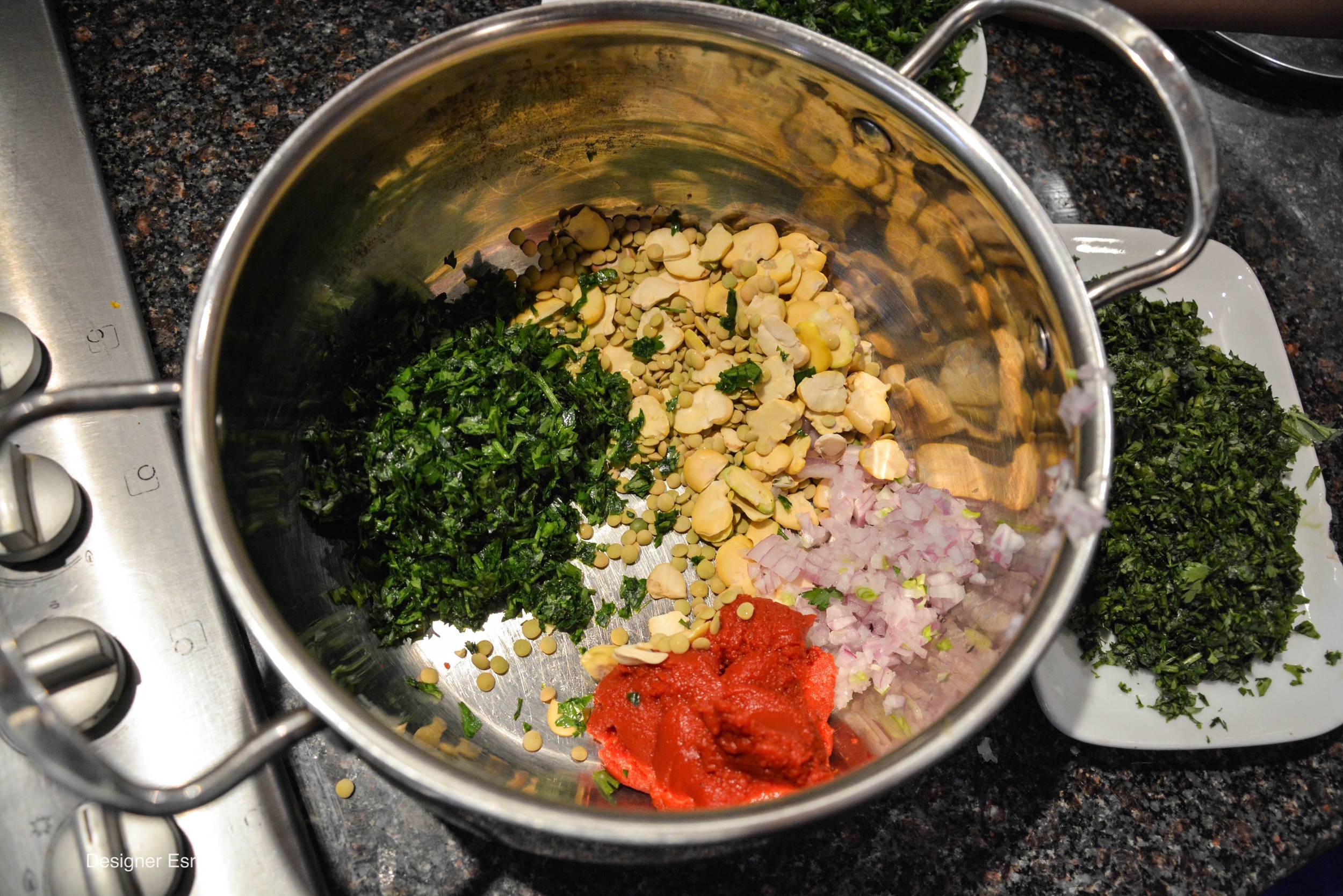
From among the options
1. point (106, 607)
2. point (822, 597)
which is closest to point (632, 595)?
point (822, 597)

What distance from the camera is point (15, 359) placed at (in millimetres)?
1005

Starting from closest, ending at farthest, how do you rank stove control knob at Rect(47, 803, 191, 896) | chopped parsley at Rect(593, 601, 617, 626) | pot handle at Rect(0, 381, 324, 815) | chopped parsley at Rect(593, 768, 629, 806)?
pot handle at Rect(0, 381, 324, 815)
stove control knob at Rect(47, 803, 191, 896)
chopped parsley at Rect(593, 768, 629, 806)
chopped parsley at Rect(593, 601, 617, 626)

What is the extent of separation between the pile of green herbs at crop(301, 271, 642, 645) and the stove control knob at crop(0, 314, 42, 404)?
33 centimetres

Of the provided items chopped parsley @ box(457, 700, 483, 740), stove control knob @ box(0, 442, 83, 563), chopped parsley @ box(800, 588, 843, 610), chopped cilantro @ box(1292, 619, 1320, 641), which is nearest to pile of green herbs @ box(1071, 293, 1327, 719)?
chopped cilantro @ box(1292, 619, 1320, 641)

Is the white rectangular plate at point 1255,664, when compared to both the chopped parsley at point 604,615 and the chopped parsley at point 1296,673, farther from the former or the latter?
the chopped parsley at point 604,615

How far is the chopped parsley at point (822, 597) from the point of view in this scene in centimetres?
116

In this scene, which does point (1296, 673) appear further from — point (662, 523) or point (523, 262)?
point (523, 262)

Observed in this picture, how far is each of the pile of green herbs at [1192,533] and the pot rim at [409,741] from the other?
352 millimetres

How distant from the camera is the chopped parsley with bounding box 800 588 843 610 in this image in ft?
3.80

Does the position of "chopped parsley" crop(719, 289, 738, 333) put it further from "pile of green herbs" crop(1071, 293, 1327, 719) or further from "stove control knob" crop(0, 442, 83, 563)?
"stove control knob" crop(0, 442, 83, 563)

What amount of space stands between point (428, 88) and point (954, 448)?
0.87 meters

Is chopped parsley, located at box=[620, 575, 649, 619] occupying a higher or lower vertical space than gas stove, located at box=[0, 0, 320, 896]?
lower

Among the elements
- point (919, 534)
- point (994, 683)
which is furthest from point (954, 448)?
point (994, 683)

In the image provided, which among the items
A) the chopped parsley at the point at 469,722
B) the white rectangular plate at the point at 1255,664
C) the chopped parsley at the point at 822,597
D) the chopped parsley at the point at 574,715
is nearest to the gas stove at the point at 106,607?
the chopped parsley at the point at 469,722
